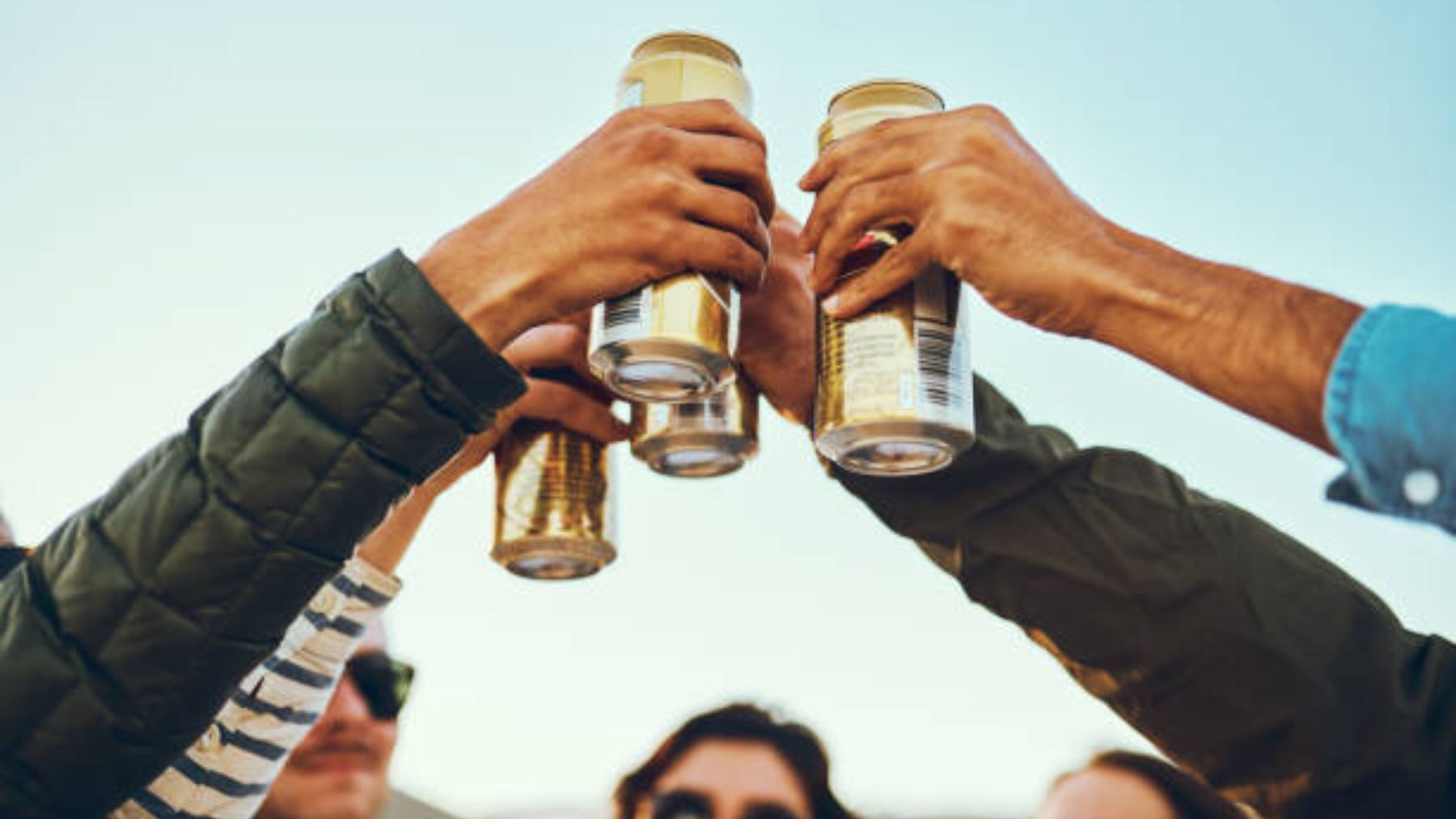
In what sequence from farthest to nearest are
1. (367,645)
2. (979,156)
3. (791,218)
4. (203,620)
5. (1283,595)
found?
1. (367,645)
2. (791,218)
3. (1283,595)
4. (979,156)
5. (203,620)

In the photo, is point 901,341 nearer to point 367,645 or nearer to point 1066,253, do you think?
point 1066,253

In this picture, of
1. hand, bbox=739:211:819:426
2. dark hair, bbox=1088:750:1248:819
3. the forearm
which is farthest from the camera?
dark hair, bbox=1088:750:1248:819

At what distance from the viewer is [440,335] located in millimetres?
1393

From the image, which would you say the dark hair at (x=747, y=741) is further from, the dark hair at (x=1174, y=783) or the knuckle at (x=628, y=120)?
the knuckle at (x=628, y=120)

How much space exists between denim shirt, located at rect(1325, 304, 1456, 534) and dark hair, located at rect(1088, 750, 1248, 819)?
7.38 ft

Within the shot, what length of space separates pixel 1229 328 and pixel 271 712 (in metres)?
1.67

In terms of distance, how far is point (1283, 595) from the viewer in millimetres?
1885

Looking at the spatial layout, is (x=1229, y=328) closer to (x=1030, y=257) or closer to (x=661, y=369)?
(x=1030, y=257)

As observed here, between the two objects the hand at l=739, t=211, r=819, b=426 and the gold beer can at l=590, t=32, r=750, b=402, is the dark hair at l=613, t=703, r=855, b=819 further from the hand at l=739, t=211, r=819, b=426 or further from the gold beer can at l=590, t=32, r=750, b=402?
the gold beer can at l=590, t=32, r=750, b=402

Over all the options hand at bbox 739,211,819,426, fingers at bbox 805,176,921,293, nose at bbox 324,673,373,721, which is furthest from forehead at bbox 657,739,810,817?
fingers at bbox 805,176,921,293

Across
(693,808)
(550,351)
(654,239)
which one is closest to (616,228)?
(654,239)

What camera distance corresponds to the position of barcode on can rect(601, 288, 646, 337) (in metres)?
1.44

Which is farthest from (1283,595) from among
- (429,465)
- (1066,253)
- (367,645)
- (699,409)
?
(367,645)

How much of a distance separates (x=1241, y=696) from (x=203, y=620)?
56.7 inches
